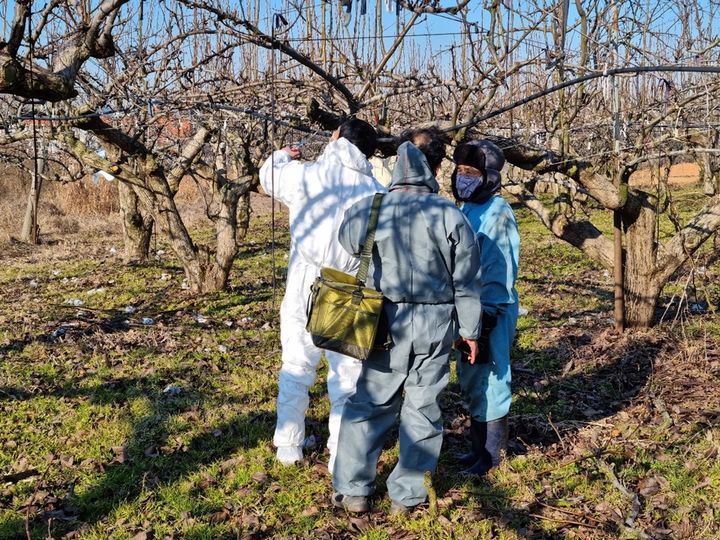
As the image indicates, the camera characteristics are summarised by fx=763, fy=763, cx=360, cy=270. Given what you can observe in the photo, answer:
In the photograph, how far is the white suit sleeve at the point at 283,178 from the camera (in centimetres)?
399

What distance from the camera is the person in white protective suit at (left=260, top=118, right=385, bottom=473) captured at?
385cm

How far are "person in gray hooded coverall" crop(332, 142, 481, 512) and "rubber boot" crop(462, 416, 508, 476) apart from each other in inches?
21.8

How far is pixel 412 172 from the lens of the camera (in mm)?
3379

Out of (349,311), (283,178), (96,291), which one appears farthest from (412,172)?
(96,291)

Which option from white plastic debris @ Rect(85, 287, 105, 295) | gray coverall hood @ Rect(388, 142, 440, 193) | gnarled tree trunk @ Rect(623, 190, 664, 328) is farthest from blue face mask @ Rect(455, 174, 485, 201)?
white plastic debris @ Rect(85, 287, 105, 295)

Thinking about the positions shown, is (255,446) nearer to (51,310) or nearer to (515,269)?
(515,269)

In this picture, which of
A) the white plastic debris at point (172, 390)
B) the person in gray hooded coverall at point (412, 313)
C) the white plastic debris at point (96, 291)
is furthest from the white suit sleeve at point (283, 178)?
the white plastic debris at point (96, 291)

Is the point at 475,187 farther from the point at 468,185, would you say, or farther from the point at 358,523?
the point at 358,523

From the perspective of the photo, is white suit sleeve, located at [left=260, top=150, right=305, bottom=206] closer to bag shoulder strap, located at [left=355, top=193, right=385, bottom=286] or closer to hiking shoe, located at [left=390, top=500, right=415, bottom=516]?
bag shoulder strap, located at [left=355, top=193, right=385, bottom=286]

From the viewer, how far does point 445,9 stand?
17.6 feet

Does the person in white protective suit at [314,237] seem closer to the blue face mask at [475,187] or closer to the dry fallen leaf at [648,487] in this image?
the blue face mask at [475,187]

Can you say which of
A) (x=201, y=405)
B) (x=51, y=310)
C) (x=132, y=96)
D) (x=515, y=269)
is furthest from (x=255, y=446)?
(x=51, y=310)

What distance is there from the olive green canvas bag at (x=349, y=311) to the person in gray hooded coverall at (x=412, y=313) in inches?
2.3

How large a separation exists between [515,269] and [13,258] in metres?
10.8
